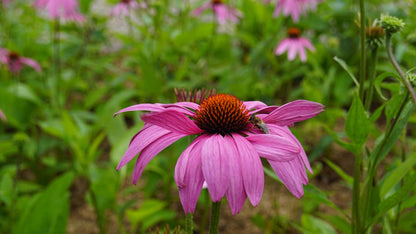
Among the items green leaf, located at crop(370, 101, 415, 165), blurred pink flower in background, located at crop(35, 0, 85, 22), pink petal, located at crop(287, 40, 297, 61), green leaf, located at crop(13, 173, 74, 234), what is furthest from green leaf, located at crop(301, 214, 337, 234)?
blurred pink flower in background, located at crop(35, 0, 85, 22)

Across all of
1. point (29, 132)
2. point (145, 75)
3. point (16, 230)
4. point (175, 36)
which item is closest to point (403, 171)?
point (16, 230)

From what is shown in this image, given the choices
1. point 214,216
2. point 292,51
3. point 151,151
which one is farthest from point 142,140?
point 292,51

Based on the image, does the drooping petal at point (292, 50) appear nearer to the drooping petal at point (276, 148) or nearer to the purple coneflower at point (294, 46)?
the purple coneflower at point (294, 46)

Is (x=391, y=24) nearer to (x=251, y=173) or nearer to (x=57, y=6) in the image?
(x=251, y=173)

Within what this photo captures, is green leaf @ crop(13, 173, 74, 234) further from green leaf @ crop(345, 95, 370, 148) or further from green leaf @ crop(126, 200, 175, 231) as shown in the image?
green leaf @ crop(345, 95, 370, 148)

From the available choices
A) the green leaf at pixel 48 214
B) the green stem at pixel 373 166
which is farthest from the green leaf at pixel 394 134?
the green leaf at pixel 48 214

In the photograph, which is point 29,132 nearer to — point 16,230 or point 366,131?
point 16,230
